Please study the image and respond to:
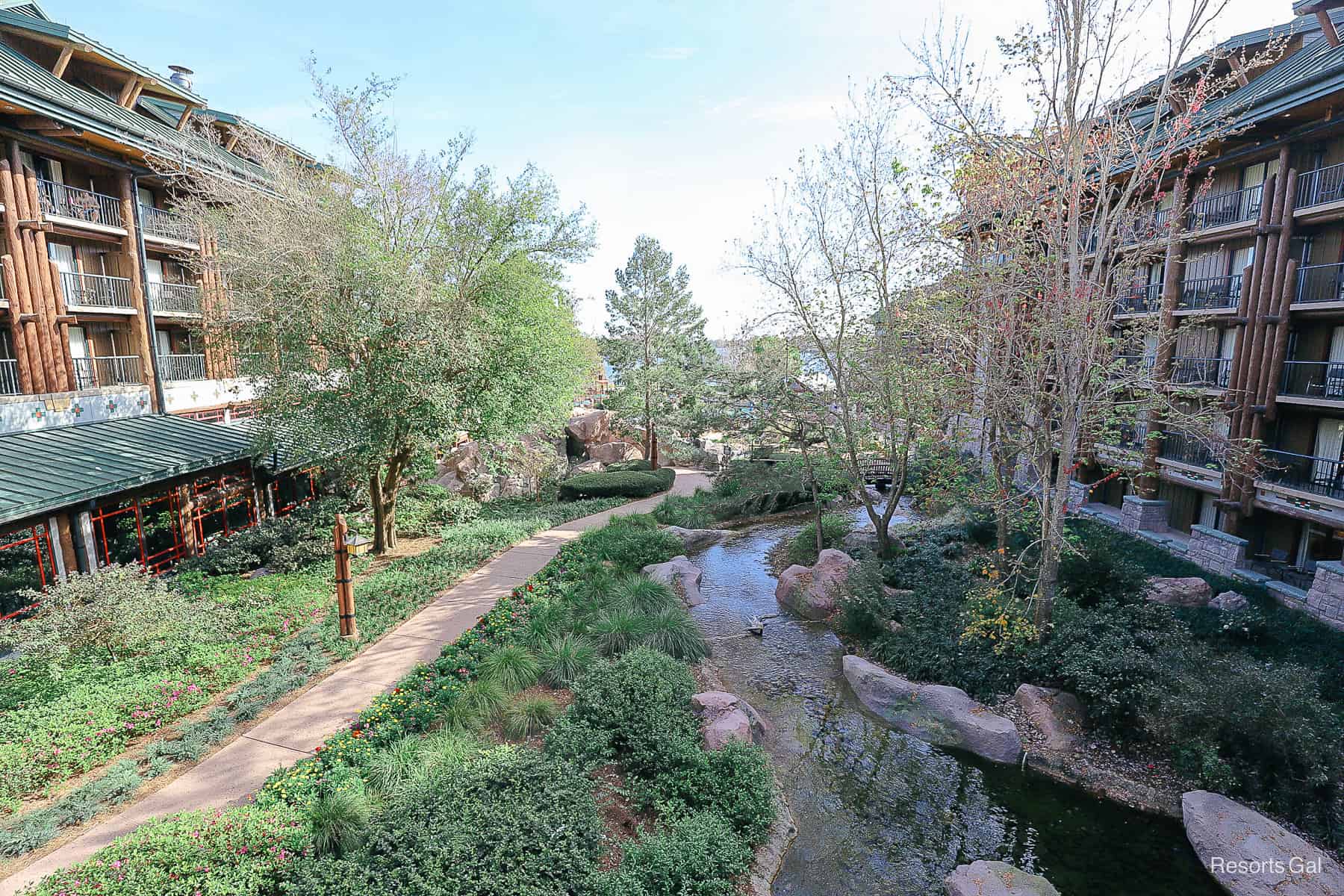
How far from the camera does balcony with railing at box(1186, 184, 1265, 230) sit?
16797 mm

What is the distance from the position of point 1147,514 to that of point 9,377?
31.3 metres

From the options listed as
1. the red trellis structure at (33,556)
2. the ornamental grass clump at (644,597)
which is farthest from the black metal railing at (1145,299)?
the red trellis structure at (33,556)

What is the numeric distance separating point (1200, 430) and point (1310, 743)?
5326mm

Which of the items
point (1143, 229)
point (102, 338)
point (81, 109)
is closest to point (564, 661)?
point (1143, 229)

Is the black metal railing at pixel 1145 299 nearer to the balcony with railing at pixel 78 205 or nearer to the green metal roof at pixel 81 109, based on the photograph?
the green metal roof at pixel 81 109

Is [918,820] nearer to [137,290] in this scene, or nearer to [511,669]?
[511,669]

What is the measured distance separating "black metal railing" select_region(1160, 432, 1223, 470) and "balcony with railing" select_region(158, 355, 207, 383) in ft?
95.8

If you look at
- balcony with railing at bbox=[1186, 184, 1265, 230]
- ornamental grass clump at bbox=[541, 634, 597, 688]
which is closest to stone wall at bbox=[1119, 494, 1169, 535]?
balcony with railing at bbox=[1186, 184, 1265, 230]

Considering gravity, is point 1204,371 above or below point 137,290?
below

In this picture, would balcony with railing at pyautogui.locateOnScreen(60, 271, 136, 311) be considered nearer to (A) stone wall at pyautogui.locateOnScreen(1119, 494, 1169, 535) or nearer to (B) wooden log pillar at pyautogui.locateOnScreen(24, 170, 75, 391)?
(B) wooden log pillar at pyautogui.locateOnScreen(24, 170, 75, 391)

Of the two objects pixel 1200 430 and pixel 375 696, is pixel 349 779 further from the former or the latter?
pixel 1200 430

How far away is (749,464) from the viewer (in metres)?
22.5

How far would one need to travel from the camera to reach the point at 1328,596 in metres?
12.6

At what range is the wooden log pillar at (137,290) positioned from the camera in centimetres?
1823
